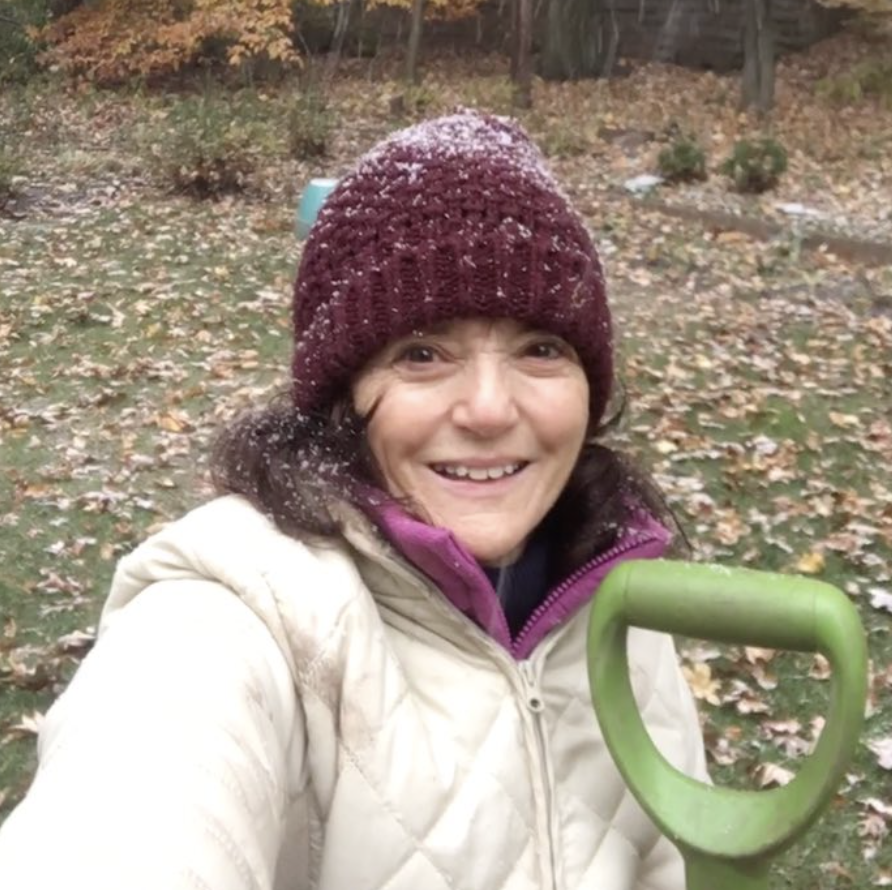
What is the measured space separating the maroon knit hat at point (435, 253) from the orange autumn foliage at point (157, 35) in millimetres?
18360

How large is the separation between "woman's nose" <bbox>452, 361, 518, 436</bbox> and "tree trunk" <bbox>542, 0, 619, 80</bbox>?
21040mm

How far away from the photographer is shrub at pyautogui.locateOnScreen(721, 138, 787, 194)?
14.1 metres

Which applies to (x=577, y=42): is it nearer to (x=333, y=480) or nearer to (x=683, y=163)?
(x=683, y=163)

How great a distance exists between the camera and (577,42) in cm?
2208

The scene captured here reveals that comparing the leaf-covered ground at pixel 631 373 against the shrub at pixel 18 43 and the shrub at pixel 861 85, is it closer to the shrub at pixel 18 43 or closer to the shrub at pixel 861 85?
the shrub at pixel 861 85

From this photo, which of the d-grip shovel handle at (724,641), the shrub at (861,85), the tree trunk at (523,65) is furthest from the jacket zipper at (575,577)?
the shrub at (861,85)

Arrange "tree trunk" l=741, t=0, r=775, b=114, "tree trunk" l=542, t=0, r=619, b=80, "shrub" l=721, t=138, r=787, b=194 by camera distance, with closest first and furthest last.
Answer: "shrub" l=721, t=138, r=787, b=194 → "tree trunk" l=741, t=0, r=775, b=114 → "tree trunk" l=542, t=0, r=619, b=80

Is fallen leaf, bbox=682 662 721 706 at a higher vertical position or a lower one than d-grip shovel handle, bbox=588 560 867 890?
lower

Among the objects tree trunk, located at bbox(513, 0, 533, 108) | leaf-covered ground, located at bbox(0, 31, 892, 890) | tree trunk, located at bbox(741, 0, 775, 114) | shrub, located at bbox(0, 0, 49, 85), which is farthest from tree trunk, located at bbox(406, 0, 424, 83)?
shrub, located at bbox(0, 0, 49, 85)

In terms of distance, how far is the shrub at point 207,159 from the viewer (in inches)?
546

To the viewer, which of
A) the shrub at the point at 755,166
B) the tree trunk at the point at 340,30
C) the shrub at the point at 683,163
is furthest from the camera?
the tree trunk at the point at 340,30

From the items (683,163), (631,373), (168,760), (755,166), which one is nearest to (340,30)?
(683,163)

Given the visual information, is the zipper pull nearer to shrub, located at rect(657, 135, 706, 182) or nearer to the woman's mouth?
the woman's mouth

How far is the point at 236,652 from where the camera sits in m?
1.37
